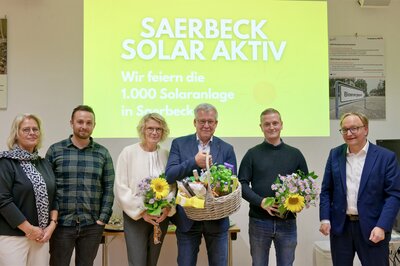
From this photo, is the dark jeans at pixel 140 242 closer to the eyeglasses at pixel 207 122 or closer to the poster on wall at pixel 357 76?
the eyeglasses at pixel 207 122

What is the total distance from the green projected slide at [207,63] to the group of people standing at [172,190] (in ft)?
3.02

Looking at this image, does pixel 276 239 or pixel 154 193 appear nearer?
pixel 154 193

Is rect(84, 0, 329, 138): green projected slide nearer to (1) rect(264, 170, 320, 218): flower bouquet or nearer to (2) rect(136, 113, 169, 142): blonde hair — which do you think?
(2) rect(136, 113, 169, 142): blonde hair

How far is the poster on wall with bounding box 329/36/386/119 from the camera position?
382cm

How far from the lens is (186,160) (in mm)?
2361

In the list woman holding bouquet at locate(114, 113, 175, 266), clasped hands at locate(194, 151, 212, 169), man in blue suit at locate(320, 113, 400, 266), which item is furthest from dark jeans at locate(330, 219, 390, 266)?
woman holding bouquet at locate(114, 113, 175, 266)

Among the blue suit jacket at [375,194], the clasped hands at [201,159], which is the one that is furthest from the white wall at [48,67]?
the blue suit jacket at [375,194]

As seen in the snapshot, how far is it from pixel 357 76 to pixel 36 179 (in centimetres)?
316

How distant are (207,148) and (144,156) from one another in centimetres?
44

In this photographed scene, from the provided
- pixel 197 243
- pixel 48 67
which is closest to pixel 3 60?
pixel 48 67

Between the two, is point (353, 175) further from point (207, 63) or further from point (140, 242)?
point (207, 63)

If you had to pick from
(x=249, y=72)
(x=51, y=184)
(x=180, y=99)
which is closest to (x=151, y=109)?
(x=180, y=99)

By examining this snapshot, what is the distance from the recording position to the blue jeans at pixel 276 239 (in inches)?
98.3

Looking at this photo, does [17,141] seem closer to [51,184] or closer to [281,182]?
[51,184]
